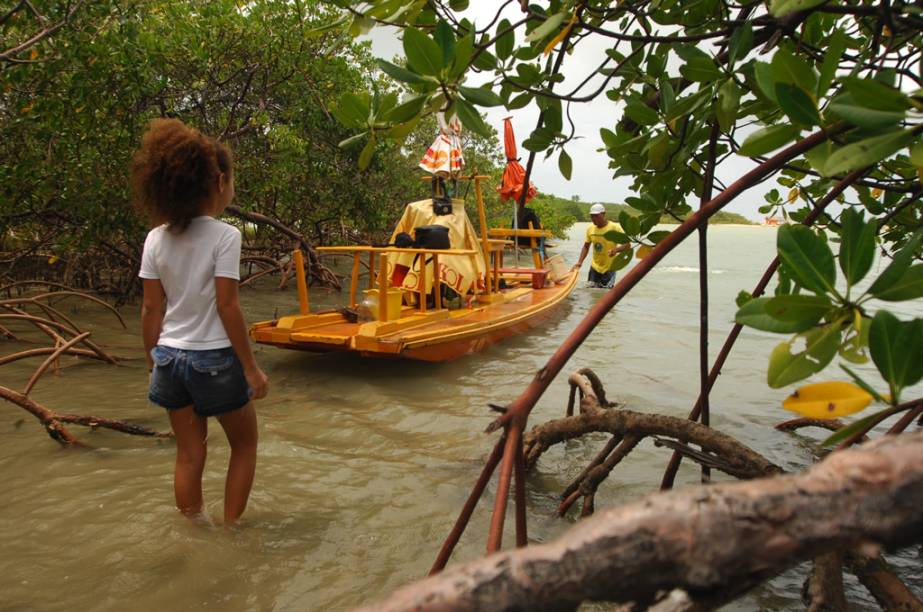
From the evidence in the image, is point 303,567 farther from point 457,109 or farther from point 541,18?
point 541,18

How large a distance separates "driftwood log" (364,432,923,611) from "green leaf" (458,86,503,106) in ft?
3.10

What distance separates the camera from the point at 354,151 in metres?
10.7

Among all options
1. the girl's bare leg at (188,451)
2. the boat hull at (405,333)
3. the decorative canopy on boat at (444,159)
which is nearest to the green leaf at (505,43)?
the girl's bare leg at (188,451)

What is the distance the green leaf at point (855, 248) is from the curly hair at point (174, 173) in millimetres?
2109

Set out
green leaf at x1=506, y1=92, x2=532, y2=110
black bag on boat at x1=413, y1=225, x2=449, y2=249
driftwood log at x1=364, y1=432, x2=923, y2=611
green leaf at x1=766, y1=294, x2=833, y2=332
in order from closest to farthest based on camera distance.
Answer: driftwood log at x1=364, y1=432, x2=923, y2=611, green leaf at x1=766, y1=294, x2=833, y2=332, green leaf at x1=506, y1=92, x2=532, y2=110, black bag on boat at x1=413, y1=225, x2=449, y2=249

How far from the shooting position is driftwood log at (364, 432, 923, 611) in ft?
1.70

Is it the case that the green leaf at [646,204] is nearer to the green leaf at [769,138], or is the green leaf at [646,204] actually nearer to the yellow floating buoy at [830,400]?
the green leaf at [769,138]

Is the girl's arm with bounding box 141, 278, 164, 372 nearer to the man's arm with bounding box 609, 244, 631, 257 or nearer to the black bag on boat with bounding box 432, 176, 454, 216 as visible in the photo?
the man's arm with bounding box 609, 244, 631, 257

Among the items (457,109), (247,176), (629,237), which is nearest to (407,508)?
(629,237)

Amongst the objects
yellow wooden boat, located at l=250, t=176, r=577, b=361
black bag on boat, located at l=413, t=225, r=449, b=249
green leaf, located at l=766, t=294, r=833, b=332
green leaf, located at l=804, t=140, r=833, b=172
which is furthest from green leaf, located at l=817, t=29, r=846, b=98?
black bag on boat, located at l=413, t=225, r=449, b=249

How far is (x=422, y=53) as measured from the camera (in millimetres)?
1158

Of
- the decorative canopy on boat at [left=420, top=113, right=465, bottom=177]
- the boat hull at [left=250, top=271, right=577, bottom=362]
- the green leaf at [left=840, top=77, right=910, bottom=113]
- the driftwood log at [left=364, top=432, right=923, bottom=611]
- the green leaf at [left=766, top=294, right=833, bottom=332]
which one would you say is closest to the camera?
the driftwood log at [left=364, top=432, right=923, bottom=611]

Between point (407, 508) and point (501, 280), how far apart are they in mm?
6096

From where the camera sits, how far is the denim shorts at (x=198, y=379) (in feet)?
7.67
